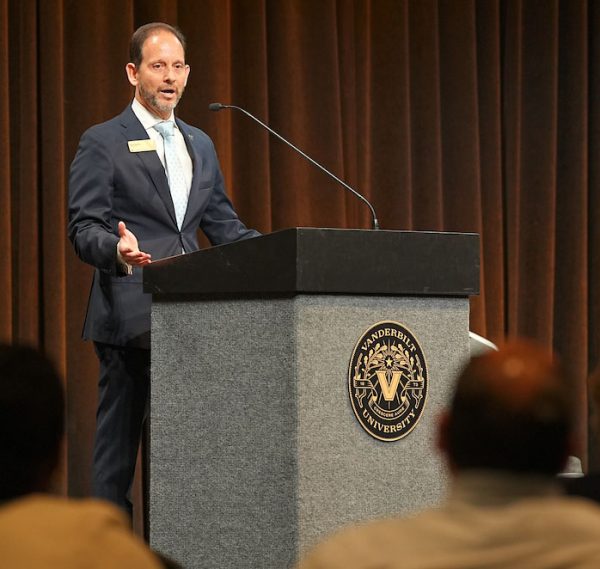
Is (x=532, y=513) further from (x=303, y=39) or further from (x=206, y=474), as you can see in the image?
(x=303, y=39)

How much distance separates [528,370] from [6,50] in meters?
3.52

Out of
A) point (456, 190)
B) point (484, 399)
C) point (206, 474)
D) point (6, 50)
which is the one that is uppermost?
point (6, 50)

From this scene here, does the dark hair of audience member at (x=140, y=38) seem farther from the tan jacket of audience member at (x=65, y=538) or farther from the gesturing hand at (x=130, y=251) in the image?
the tan jacket of audience member at (x=65, y=538)

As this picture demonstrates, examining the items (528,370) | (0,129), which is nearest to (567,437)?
(528,370)

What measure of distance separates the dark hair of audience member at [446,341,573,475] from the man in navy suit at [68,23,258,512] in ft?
5.41

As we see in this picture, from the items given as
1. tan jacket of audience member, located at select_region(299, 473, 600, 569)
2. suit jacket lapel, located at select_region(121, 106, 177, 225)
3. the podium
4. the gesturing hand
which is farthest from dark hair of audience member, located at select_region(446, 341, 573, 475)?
suit jacket lapel, located at select_region(121, 106, 177, 225)

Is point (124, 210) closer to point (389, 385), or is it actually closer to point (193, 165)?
point (193, 165)

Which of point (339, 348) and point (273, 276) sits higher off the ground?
point (273, 276)

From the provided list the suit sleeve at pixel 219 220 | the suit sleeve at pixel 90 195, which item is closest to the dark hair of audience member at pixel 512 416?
the suit sleeve at pixel 90 195

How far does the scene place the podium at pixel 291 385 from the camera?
2326mm

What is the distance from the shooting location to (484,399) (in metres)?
1.10

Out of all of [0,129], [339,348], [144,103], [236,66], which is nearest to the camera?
[339,348]

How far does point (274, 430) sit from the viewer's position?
236cm

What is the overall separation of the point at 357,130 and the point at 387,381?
9.33ft
